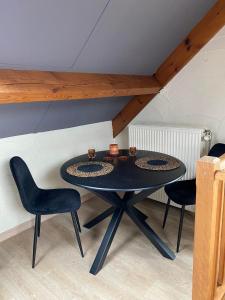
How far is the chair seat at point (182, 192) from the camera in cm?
214

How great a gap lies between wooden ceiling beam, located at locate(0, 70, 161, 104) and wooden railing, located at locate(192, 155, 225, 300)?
1.12 metres

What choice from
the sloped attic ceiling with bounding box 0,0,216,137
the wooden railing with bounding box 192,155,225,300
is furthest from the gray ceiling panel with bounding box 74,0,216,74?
the wooden railing with bounding box 192,155,225,300

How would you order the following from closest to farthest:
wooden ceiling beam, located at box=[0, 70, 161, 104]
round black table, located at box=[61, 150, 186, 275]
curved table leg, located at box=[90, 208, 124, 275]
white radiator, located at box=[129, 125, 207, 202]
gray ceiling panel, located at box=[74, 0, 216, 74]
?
wooden ceiling beam, located at box=[0, 70, 161, 104] < gray ceiling panel, located at box=[74, 0, 216, 74] < round black table, located at box=[61, 150, 186, 275] < curved table leg, located at box=[90, 208, 124, 275] < white radiator, located at box=[129, 125, 207, 202]

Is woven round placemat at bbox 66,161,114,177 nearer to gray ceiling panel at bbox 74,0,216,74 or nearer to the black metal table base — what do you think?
the black metal table base

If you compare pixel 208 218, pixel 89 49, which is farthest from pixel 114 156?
pixel 208 218

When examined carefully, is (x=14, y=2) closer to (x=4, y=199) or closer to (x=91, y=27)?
(x=91, y=27)

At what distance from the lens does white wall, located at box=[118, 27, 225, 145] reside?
2.43 m

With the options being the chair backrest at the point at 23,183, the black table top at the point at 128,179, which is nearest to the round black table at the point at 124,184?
the black table top at the point at 128,179

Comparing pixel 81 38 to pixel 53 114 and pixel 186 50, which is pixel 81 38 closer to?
pixel 53 114

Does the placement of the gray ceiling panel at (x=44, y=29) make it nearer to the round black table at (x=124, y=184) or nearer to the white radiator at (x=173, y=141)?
the round black table at (x=124, y=184)

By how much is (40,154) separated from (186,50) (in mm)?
1893

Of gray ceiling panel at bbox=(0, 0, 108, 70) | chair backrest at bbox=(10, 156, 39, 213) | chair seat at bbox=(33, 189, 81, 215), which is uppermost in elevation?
gray ceiling panel at bbox=(0, 0, 108, 70)

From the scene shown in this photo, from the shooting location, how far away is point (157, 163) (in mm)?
2234

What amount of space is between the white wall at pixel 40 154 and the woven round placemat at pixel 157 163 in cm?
97
